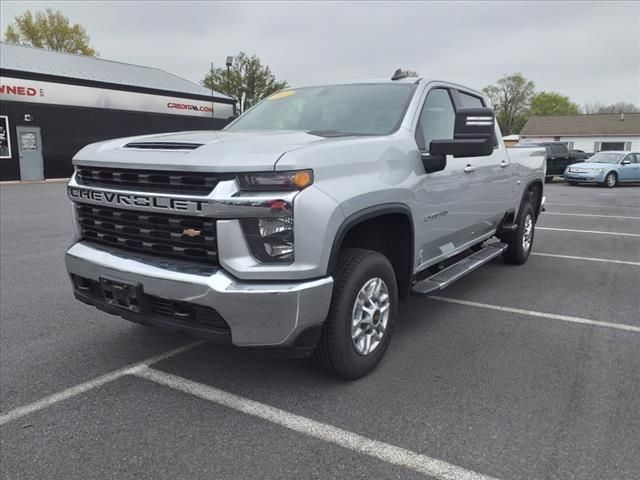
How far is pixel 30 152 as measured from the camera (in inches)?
840

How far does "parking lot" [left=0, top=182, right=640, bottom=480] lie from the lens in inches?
99.2

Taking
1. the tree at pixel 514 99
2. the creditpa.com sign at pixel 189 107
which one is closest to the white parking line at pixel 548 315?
the creditpa.com sign at pixel 189 107

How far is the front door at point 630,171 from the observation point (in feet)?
72.8

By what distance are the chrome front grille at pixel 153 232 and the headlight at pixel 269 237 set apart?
0.65 ft

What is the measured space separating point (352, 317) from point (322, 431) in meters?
0.67

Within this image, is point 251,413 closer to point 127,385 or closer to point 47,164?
point 127,385

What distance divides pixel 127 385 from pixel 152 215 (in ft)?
3.75

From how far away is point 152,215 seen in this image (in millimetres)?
2961

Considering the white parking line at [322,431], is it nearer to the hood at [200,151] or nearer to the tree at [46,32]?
the hood at [200,151]

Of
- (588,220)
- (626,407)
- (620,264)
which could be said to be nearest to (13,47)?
(588,220)

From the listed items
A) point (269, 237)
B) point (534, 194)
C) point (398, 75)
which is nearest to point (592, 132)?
point (534, 194)

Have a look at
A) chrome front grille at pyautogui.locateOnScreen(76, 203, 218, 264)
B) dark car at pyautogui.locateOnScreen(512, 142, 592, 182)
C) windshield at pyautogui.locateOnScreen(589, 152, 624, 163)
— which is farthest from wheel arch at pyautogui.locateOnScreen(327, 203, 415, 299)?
windshield at pyautogui.locateOnScreen(589, 152, 624, 163)

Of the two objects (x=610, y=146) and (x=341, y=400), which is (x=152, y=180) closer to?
(x=341, y=400)

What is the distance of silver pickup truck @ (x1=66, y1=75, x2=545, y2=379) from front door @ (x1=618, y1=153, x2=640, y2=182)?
21.5 metres
